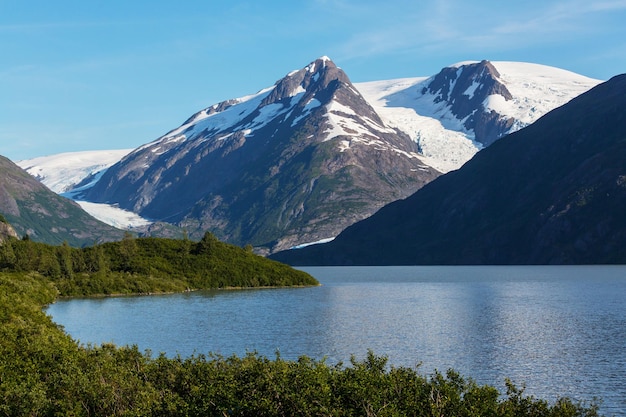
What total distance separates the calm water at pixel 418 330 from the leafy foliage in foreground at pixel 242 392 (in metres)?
16.5

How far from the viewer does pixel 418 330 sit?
361 ft

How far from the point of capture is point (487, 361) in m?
82.9

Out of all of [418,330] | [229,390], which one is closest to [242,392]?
[229,390]

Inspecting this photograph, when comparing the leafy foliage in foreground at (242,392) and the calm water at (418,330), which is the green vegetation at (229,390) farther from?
the calm water at (418,330)

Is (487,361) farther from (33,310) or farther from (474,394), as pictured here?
(33,310)

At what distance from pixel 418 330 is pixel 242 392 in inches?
2575

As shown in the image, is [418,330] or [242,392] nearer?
[242,392]

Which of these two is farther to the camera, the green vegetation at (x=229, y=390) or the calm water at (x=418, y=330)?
the calm water at (x=418, y=330)

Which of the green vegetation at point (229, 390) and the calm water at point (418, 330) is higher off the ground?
the green vegetation at point (229, 390)

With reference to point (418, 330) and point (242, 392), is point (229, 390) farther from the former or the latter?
point (418, 330)

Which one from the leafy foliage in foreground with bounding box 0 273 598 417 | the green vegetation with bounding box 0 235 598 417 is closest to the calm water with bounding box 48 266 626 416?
the green vegetation with bounding box 0 235 598 417

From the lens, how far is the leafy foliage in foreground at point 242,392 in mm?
44969

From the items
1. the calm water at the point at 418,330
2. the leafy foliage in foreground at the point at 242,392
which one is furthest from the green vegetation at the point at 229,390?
the calm water at the point at 418,330

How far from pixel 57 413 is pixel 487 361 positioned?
48.5 metres
